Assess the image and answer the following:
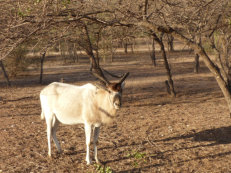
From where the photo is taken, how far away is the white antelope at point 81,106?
614 cm

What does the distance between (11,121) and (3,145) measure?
9.22 ft

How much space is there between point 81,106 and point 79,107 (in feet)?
0.18

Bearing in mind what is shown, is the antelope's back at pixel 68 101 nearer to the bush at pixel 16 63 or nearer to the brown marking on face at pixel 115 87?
the brown marking on face at pixel 115 87

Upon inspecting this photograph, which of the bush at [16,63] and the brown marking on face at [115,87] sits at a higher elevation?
the brown marking on face at [115,87]

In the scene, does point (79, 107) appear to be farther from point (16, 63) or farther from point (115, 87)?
point (16, 63)

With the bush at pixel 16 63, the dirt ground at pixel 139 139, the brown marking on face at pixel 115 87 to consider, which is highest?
the brown marking on face at pixel 115 87

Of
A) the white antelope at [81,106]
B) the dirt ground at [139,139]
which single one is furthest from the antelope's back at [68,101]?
the dirt ground at [139,139]

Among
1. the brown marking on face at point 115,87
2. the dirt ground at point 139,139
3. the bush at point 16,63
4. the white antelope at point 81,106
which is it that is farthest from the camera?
the bush at point 16,63

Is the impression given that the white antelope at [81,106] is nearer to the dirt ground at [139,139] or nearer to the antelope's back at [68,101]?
the antelope's back at [68,101]

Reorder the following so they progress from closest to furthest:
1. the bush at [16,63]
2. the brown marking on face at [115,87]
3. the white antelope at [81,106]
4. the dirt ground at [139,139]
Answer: the brown marking on face at [115,87], the white antelope at [81,106], the dirt ground at [139,139], the bush at [16,63]

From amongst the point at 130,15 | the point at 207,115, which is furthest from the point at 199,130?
the point at 130,15

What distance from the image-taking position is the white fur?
6.17 m

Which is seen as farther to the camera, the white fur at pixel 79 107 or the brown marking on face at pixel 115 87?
the white fur at pixel 79 107

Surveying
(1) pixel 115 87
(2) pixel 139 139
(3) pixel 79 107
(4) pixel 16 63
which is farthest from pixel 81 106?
(4) pixel 16 63
